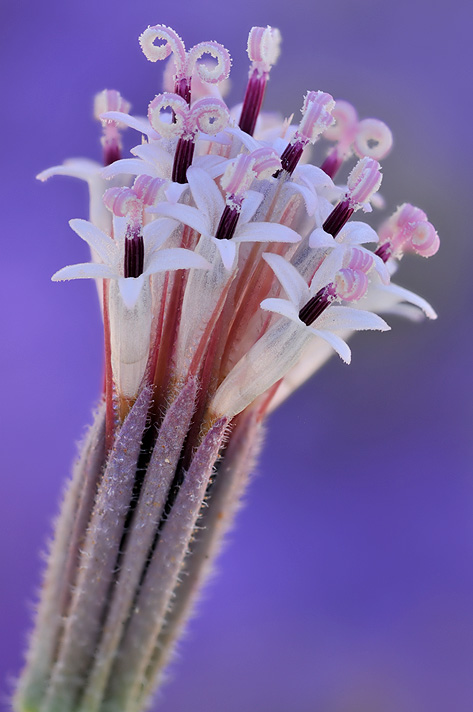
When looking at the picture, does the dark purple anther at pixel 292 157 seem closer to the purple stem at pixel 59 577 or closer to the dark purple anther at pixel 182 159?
the dark purple anther at pixel 182 159

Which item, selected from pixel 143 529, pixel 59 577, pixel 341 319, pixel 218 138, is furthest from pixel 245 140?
pixel 59 577

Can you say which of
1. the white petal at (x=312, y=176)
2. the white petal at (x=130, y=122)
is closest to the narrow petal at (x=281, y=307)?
the white petal at (x=312, y=176)

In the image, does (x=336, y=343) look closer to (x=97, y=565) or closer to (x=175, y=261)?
(x=175, y=261)

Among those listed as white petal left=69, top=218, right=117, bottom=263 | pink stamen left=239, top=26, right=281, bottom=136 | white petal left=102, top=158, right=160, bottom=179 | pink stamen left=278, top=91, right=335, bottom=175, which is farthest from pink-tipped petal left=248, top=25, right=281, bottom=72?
white petal left=69, top=218, right=117, bottom=263

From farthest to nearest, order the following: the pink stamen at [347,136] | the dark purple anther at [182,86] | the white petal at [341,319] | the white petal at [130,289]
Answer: the pink stamen at [347,136], the dark purple anther at [182,86], the white petal at [341,319], the white petal at [130,289]

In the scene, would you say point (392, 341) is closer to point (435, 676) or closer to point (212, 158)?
point (435, 676)

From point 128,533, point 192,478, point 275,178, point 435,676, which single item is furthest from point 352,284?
point 435,676

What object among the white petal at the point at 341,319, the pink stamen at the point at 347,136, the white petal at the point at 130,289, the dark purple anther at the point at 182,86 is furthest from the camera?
the pink stamen at the point at 347,136
